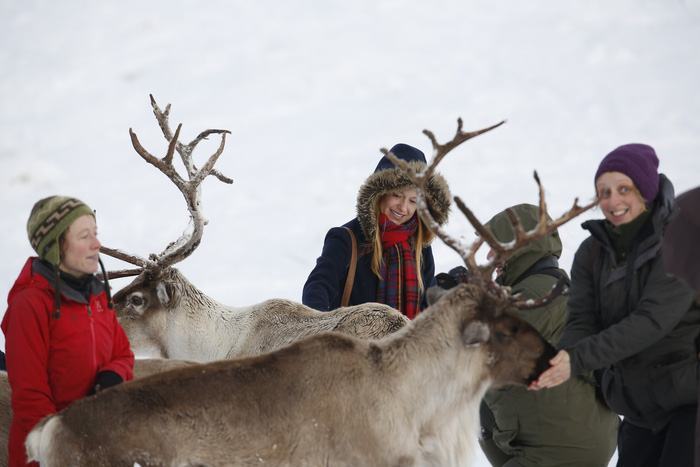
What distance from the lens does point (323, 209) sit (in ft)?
51.2

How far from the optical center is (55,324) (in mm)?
3523

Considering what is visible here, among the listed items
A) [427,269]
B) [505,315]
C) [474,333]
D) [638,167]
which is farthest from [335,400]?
[427,269]

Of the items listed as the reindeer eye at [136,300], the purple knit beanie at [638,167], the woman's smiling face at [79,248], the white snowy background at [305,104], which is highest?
the white snowy background at [305,104]

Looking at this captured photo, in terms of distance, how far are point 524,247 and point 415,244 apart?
1574 millimetres

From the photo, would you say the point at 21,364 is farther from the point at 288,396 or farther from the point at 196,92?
the point at 196,92

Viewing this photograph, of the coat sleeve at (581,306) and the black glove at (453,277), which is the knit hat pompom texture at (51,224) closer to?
the black glove at (453,277)

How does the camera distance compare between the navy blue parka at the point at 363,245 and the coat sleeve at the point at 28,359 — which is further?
the navy blue parka at the point at 363,245

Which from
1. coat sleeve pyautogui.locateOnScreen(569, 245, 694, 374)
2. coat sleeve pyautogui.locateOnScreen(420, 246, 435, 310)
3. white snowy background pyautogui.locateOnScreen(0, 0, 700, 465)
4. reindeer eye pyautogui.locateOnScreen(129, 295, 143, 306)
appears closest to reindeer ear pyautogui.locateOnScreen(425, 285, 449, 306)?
coat sleeve pyautogui.locateOnScreen(569, 245, 694, 374)

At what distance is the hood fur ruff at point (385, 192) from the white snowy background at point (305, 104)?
6204 millimetres

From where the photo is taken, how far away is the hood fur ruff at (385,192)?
18.0 feet

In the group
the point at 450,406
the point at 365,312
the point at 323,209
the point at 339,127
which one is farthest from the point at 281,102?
the point at 450,406

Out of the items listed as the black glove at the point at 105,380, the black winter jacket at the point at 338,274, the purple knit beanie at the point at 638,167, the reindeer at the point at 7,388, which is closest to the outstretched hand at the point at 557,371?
the purple knit beanie at the point at 638,167

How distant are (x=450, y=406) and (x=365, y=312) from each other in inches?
49.3

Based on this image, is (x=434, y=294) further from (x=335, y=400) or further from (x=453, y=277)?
(x=335, y=400)
